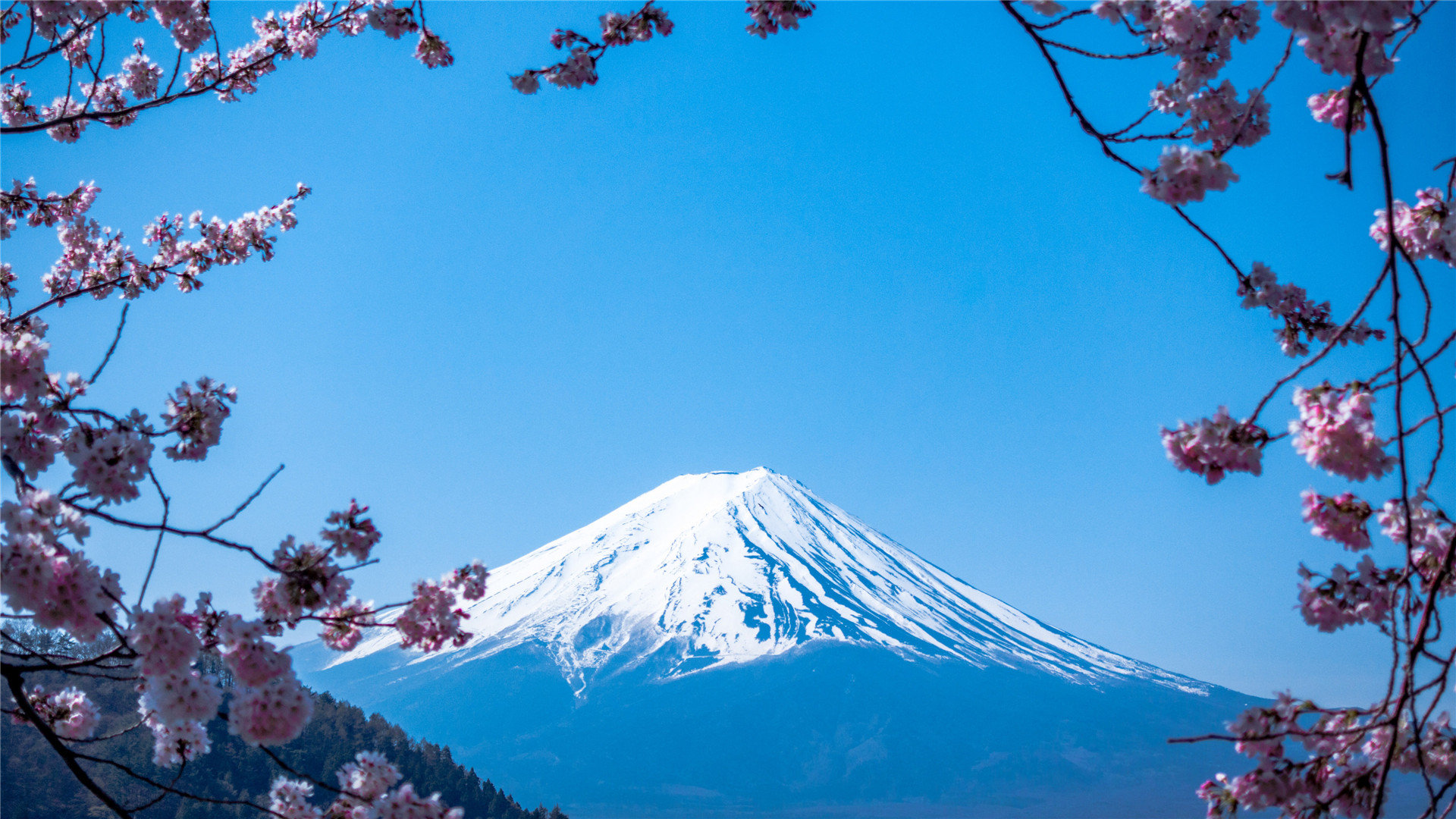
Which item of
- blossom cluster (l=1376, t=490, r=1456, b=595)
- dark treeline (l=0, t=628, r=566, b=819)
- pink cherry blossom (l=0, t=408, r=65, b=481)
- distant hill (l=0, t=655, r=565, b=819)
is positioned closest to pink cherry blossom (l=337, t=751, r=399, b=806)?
pink cherry blossom (l=0, t=408, r=65, b=481)

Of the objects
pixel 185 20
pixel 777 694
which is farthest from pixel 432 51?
pixel 777 694

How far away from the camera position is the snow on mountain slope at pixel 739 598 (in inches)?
3403

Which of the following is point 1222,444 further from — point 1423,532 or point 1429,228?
point 1429,228

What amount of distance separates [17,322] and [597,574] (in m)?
93.2

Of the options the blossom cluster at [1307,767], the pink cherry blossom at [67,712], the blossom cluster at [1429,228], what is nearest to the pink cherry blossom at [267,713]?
the pink cherry blossom at [67,712]

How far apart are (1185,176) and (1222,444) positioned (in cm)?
64

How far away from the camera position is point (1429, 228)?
87.1 inches

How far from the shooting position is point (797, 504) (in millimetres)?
102562

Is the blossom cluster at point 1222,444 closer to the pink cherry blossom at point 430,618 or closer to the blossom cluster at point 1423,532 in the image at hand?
the blossom cluster at point 1423,532

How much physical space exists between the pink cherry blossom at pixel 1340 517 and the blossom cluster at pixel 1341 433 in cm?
16

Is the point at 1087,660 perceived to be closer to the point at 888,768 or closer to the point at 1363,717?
the point at 888,768

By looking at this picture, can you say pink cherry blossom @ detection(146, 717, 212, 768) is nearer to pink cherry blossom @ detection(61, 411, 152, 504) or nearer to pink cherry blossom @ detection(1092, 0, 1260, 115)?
pink cherry blossom @ detection(61, 411, 152, 504)

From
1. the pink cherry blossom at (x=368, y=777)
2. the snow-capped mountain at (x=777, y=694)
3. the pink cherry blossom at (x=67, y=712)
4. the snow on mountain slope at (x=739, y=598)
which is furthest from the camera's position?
the snow on mountain slope at (x=739, y=598)

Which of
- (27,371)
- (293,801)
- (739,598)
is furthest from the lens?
(739,598)
